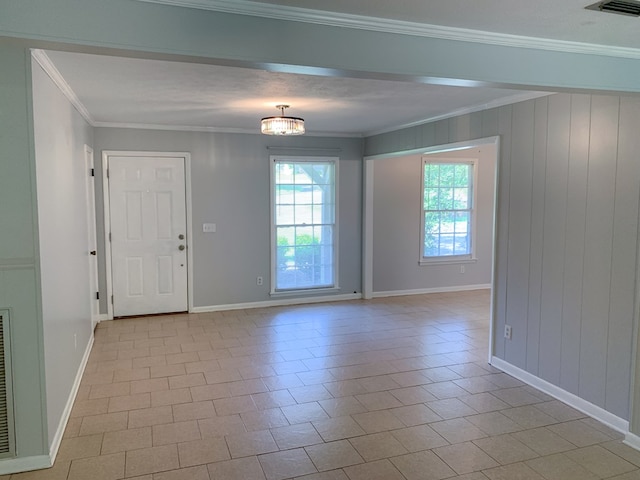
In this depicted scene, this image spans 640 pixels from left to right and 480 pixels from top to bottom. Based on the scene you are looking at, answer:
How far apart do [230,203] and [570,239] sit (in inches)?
163

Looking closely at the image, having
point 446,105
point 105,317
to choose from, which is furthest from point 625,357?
point 105,317

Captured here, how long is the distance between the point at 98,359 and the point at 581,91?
4.44 m

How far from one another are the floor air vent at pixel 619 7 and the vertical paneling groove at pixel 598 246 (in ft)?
4.32

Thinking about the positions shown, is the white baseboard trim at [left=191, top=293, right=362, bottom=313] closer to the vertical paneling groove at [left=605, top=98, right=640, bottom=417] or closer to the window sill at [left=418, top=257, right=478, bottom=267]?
the window sill at [left=418, top=257, right=478, bottom=267]

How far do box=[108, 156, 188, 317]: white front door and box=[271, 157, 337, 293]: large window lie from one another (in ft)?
4.11

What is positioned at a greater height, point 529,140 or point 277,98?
point 277,98

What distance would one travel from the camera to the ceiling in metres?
2.06

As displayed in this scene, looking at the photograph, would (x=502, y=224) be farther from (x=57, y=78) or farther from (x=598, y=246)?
(x=57, y=78)

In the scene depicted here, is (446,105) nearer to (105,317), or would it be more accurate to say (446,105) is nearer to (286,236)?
(286,236)

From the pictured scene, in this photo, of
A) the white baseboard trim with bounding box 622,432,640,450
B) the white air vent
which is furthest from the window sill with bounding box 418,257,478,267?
the white air vent

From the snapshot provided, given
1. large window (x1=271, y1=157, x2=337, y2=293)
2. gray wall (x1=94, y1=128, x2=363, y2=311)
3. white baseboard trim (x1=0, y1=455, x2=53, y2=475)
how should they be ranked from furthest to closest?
large window (x1=271, y1=157, x2=337, y2=293) → gray wall (x1=94, y1=128, x2=363, y2=311) → white baseboard trim (x1=0, y1=455, x2=53, y2=475)

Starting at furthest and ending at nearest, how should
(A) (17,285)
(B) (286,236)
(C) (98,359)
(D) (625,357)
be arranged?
(B) (286,236)
(C) (98,359)
(D) (625,357)
(A) (17,285)

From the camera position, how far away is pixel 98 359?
4555mm

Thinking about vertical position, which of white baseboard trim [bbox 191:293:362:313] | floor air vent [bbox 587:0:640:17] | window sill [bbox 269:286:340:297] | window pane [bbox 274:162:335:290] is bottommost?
white baseboard trim [bbox 191:293:362:313]
